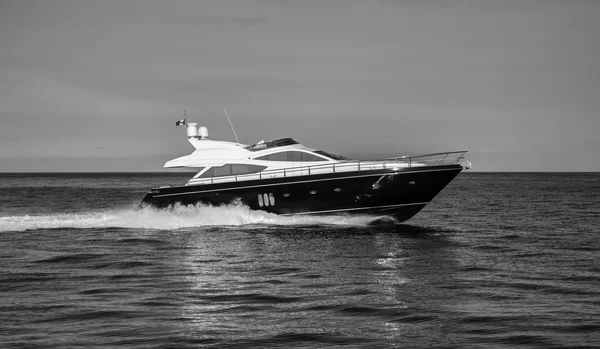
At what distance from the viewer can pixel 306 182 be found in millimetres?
23188

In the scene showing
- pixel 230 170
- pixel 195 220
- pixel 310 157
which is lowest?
pixel 195 220

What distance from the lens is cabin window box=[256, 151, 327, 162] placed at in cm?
2403

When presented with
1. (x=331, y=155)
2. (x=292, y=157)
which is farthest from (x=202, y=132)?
(x=331, y=155)

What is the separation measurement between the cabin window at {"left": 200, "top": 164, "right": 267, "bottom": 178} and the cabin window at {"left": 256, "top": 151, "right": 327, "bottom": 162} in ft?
1.45

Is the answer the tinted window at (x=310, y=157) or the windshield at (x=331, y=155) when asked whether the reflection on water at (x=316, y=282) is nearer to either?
the tinted window at (x=310, y=157)

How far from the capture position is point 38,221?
2709 centimetres

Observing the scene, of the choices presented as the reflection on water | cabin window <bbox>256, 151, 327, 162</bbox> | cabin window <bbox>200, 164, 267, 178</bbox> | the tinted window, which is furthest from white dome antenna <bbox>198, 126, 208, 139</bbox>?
the reflection on water

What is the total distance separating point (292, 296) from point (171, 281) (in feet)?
10.2

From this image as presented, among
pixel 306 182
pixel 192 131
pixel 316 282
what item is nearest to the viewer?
pixel 316 282

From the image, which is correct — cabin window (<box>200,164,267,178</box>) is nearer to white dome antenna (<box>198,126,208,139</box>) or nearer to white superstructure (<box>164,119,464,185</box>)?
white superstructure (<box>164,119,464,185</box>)

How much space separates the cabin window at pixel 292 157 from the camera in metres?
24.0

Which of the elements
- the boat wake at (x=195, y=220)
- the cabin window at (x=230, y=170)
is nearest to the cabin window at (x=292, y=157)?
the cabin window at (x=230, y=170)

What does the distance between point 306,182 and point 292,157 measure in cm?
142

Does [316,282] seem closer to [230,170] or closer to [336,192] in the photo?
[336,192]
